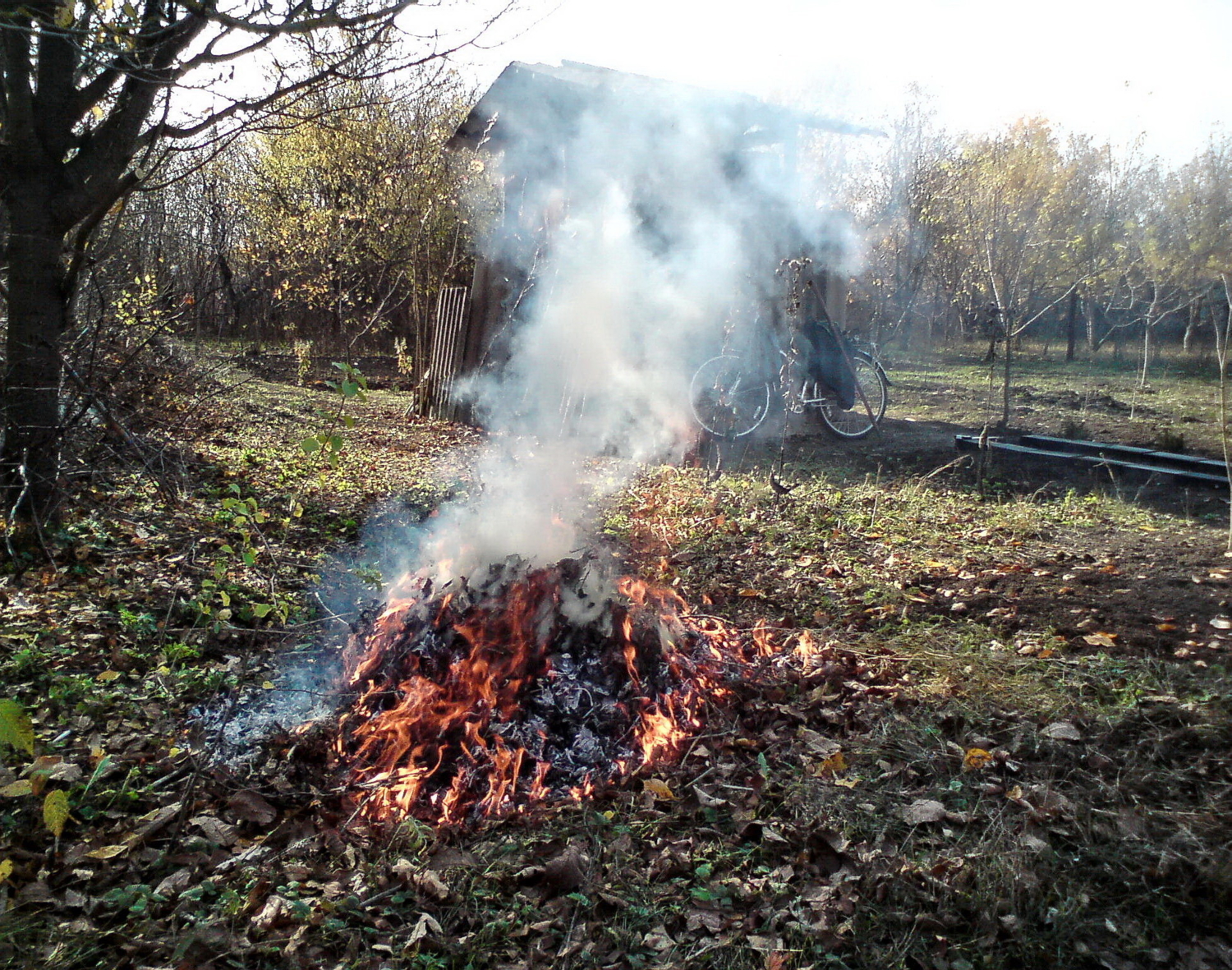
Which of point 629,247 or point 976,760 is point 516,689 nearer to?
point 976,760

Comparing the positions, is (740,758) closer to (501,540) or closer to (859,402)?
(501,540)

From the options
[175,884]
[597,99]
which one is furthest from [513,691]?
[597,99]

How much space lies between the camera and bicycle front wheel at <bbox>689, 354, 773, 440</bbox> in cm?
892

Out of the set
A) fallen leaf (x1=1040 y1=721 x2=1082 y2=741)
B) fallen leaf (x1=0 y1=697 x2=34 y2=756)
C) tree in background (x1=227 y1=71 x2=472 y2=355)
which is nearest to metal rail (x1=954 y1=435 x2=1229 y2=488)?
fallen leaf (x1=1040 y1=721 x2=1082 y2=741)

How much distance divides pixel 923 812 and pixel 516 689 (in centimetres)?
172

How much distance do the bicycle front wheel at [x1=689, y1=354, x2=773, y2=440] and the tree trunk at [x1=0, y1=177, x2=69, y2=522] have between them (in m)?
6.20

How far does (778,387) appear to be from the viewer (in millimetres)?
9242

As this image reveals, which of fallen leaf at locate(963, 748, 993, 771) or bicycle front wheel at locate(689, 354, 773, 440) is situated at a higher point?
bicycle front wheel at locate(689, 354, 773, 440)

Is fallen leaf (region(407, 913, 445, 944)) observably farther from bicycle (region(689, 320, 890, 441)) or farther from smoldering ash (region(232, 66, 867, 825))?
bicycle (region(689, 320, 890, 441))

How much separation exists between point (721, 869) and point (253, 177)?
17.1 metres

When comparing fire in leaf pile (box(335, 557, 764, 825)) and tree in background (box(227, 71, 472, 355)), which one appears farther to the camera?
tree in background (box(227, 71, 472, 355))

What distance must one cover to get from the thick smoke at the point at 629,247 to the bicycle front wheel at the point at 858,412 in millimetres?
1448

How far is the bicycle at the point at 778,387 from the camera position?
8.95 meters

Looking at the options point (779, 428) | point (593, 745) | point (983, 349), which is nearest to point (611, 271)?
point (779, 428)
